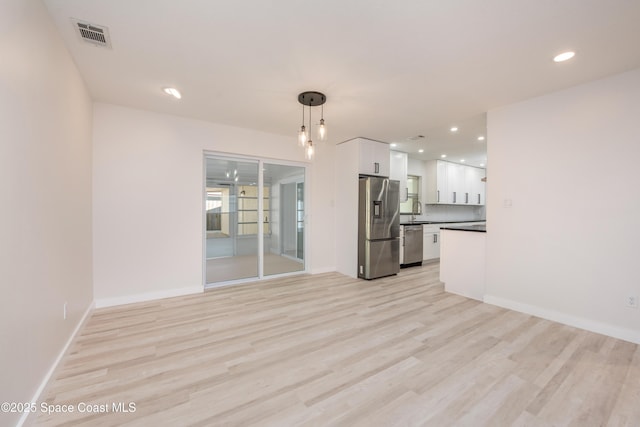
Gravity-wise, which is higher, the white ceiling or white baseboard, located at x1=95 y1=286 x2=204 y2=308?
the white ceiling

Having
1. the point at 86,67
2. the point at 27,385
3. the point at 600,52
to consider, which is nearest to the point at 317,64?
the point at 86,67

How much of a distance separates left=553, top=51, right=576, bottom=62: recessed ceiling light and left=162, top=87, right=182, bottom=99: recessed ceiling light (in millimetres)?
3761

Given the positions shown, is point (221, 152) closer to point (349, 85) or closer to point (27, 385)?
point (349, 85)

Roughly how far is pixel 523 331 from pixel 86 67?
5076 millimetres

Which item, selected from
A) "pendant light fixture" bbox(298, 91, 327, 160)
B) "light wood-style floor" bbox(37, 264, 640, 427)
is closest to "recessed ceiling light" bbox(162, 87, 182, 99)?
"pendant light fixture" bbox(298, 91, 327, 160)

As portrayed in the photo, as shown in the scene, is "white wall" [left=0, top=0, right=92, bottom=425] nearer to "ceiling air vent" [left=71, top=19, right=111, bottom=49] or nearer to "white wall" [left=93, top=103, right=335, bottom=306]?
"ceiling air vent" [left=71, top=19, right=111, bottom=49]

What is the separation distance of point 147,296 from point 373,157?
430 centimetres

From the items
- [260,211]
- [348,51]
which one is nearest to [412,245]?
[260,211]

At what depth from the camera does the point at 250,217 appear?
4.94 m

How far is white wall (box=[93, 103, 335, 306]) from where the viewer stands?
3283 mm

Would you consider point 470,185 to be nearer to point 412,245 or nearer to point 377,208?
point 412,245

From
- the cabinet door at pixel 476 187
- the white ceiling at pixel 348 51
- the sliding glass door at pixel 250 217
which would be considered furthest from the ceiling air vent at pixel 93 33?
the cabinet door at pixel 476 187

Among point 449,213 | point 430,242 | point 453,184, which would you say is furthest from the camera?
point 449,213

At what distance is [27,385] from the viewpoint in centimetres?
153
